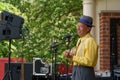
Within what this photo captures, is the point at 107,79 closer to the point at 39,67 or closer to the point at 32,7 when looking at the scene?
the point at 39,67

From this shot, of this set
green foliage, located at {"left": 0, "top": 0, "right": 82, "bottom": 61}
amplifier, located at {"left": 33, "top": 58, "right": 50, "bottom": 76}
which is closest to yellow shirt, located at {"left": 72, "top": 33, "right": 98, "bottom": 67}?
amplifier, located at {"left": 33, "top": 58, "right": 50, "bottom": 76}

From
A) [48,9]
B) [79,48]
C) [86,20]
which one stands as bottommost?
[79,48]

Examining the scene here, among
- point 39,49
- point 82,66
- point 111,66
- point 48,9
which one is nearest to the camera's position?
point 82,66

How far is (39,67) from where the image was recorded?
6.46 m

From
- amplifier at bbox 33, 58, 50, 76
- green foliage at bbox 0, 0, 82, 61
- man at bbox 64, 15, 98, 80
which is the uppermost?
green foliage at bbox 0, 0, 82, 61

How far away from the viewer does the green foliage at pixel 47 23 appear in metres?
9.12

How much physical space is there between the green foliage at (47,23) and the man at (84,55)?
482 centimetres

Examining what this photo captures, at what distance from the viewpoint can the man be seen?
154 inches

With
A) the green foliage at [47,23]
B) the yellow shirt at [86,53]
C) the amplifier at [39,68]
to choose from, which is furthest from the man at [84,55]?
the green foliage at [47,23]

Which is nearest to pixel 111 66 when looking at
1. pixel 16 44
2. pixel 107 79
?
pixel 107 79

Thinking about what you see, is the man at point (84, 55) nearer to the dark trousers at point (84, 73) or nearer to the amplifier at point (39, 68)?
the dark trousers at point (84, 73)

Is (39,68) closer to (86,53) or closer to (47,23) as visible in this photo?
(86,53)

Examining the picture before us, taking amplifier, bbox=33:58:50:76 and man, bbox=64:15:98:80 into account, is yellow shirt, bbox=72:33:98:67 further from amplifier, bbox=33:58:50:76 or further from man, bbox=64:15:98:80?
amplifier, bbox=33:58:50:76

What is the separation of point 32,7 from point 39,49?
1483 millimetres
